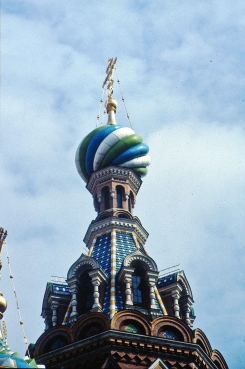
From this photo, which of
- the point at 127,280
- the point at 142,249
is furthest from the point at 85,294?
the point at 142,249

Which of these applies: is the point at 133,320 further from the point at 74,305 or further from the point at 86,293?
the point at 86,293

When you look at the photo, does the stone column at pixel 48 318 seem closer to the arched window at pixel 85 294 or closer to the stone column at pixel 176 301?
the arched window at pixel 85 294

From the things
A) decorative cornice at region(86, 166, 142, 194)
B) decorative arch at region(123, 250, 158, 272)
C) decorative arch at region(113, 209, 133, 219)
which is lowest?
decorative arch at region(123, 250, 158, 272)

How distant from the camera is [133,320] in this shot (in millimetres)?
23344

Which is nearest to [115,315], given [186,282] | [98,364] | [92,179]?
[98,364]

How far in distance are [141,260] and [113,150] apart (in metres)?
5.29

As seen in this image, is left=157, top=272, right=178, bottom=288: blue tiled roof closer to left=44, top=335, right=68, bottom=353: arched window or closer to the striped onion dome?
left=44, top=335, right=68, bottom=353: arched window

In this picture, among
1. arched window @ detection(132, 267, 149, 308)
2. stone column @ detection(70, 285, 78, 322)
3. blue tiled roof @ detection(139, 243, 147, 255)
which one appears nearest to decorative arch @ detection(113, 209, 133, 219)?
blue tiled roof @ detection(139, 243, 147, 255)

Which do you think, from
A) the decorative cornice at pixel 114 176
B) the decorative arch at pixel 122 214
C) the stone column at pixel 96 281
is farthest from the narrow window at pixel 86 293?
the decorative cornice at pixel 114 176

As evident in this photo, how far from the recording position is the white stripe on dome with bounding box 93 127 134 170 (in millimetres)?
29688

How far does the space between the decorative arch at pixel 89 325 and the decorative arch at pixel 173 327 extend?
136cm

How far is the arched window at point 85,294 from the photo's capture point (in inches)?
984

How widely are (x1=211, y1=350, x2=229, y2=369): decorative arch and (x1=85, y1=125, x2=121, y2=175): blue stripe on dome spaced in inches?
337

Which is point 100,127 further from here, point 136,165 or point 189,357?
point 189,357
